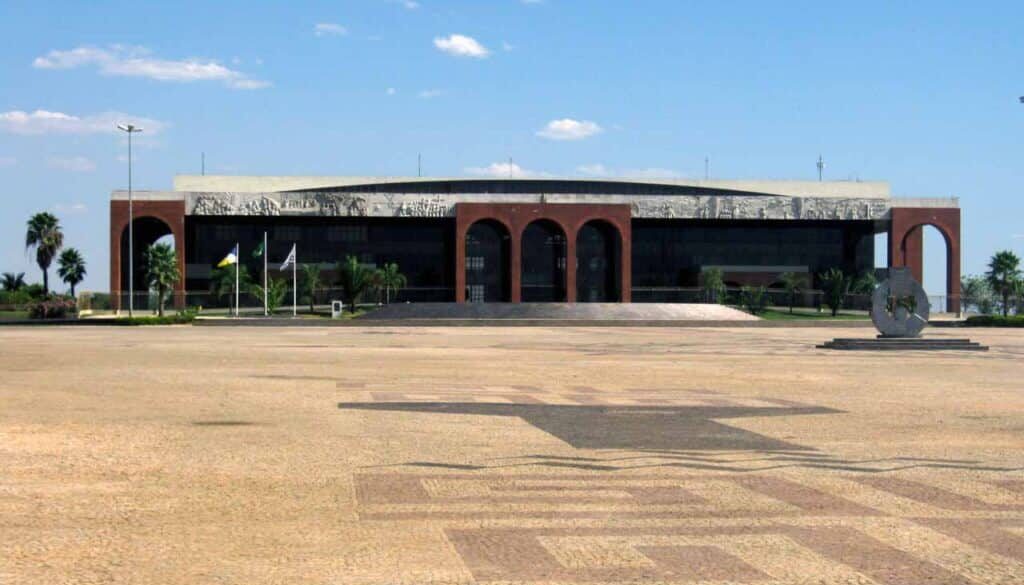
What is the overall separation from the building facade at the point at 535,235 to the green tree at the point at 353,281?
4.87 meters

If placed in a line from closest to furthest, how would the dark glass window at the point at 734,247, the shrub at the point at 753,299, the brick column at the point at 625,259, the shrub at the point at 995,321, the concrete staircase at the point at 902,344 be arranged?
the concrete staircase at the point at 902,344, the shrub at the point at 995,321, the shrub at the point at 753,299, the brick column at the point at 625,259, the dark glass window at the point at 734,247

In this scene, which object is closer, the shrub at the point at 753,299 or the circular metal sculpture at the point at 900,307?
the circular metal sculpture at the point at 900,307

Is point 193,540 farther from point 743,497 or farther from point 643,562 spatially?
point 743,497

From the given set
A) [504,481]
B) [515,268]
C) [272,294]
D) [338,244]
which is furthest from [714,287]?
[504,481]

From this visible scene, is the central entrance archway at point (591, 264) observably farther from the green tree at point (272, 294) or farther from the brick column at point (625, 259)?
the green tree at point (272, 294)

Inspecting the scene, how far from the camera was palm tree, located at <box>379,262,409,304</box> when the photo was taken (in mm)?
98250

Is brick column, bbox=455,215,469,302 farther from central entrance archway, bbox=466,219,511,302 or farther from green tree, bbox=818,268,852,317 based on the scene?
green tree, bbox=818,268,852,317

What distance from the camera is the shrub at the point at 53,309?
261 feet

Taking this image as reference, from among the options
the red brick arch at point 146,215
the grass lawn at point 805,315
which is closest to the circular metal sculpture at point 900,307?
the grass lawn at point 805,315

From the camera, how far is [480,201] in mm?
98062

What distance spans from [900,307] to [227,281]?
60034 mm

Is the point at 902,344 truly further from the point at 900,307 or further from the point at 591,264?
the point at 591,264

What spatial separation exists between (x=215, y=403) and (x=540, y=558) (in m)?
11.9

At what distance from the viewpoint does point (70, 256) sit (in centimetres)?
10838
